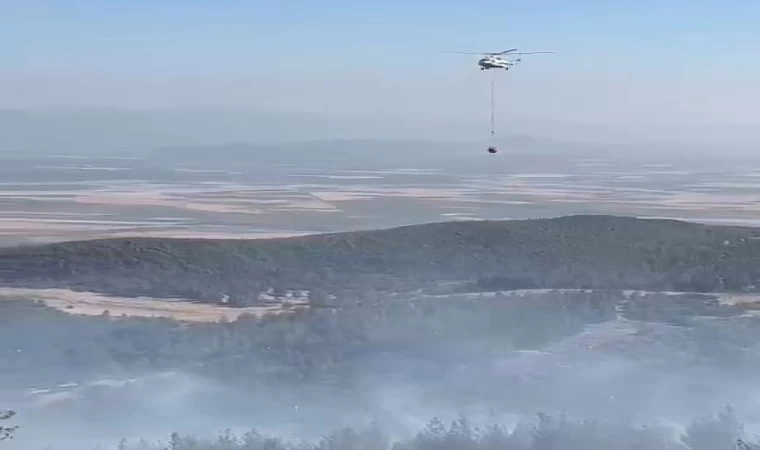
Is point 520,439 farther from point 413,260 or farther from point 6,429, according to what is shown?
point 6,429

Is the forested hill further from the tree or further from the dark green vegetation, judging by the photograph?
the dark green vegetation

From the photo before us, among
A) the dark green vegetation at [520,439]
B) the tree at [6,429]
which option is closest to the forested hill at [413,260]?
the tree at [6,429]

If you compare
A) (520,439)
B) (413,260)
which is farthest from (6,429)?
(413,260)

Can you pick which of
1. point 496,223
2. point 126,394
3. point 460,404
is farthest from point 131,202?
point 460,404

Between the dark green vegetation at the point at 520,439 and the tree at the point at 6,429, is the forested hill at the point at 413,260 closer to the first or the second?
the tree at the point at 6,429

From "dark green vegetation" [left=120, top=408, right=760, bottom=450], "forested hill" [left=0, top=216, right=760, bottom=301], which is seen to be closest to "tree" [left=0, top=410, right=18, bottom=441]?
"dark green vegetation" [left=120, top=408, right=760, bottom=450]

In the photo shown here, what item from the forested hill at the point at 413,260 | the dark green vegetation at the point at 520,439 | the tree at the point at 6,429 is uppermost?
the forested hill at the point at 413,260

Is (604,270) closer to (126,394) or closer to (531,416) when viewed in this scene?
(531,416)
